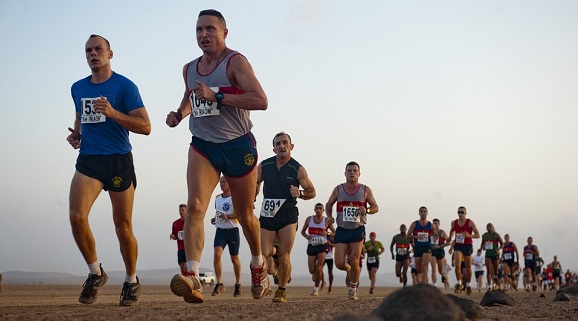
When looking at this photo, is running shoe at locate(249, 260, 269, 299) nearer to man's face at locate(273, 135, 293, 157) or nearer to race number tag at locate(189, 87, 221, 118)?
race number tag at locate(189, 87, 221, 118)

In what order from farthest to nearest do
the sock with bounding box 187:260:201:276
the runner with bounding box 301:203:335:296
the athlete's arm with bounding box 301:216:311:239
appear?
the athlete's arm with bounding box 301:216:311:239
the runner with bounding box 301:203:335:296
the sock with bounding box 187:260:201:276

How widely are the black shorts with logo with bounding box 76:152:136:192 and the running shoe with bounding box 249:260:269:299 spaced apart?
197 cm

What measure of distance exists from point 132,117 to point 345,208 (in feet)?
21.2

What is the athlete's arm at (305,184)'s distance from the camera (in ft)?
37.8

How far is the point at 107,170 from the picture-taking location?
852 cm

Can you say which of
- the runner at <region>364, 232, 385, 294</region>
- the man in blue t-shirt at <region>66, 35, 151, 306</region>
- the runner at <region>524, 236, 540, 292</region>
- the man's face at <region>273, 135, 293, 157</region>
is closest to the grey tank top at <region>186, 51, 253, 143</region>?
the man in blue t-shirt at <region>66, 35, 151, 306</region>

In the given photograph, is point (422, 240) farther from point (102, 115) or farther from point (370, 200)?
point (102, 115)

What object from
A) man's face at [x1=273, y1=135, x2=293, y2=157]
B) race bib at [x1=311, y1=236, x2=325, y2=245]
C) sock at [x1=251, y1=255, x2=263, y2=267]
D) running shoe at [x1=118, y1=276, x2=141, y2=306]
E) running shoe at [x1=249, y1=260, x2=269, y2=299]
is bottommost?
running shoe at [x1=118, y1=276, x2=141, y2=306]

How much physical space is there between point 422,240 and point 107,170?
1507 cm

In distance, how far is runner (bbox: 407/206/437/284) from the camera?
864 inches

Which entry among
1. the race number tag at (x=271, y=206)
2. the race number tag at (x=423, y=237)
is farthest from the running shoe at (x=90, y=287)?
the race number tag at (x=423, y=237)

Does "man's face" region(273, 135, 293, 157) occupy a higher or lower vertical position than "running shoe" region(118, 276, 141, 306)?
higher

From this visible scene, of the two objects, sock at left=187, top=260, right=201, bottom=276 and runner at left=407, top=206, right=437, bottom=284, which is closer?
sock at left=187, top=260, right=201, bottom=276

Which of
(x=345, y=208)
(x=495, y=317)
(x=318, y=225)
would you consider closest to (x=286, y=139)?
(x=345, y=208)
